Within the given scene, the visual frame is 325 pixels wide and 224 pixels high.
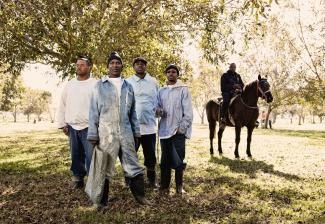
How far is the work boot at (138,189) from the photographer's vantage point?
23.5ft

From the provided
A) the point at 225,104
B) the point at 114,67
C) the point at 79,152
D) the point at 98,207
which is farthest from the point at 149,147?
the point at 225,104

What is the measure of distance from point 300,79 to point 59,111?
40028 mm

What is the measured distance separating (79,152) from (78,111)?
3.06 feet

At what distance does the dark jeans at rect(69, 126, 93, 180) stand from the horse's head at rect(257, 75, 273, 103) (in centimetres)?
752

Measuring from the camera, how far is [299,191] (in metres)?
8.71

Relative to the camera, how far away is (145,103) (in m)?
8.24

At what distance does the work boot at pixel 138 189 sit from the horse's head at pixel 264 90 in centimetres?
785

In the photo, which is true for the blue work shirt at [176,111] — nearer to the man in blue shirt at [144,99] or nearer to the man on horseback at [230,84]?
the man in blue shirt at [144,99]

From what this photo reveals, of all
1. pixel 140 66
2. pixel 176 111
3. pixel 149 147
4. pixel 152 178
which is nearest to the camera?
pixel 176 111

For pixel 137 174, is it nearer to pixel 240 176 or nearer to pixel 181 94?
pixel 181 94

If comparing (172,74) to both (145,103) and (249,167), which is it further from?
(249,167)

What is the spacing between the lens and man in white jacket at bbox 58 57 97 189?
8172 mm

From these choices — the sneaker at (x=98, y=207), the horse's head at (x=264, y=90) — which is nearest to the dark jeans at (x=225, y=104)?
the horse's head at (x=264, y=90)

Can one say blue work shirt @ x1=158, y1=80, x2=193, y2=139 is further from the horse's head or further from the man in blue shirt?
the horse's head
